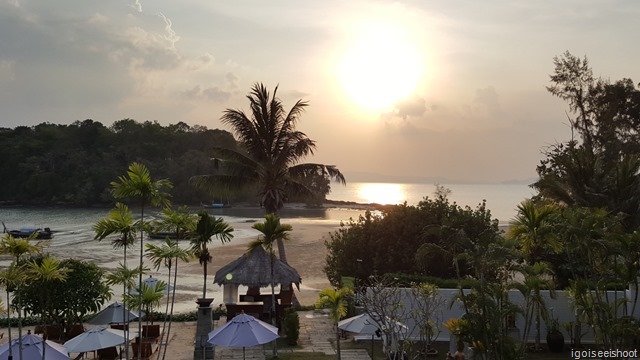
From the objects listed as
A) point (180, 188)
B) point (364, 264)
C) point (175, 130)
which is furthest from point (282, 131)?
point (175, 130)

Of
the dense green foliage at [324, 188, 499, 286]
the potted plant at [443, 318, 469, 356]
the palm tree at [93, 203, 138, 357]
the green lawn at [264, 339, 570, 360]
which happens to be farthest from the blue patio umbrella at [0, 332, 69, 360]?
the dense green foliage at [324, 188, 499, 286]

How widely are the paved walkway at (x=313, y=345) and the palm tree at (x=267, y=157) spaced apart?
5380 millimetres

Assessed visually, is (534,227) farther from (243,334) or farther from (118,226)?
(118,226)

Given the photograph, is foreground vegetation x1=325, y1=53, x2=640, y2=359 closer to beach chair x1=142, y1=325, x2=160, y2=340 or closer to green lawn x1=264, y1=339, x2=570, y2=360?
green lawn x1=264, y1=339, x2=570, y2=360

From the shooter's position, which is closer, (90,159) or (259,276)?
(259,276)

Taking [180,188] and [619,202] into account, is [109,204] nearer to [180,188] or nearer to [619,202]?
[180,188]

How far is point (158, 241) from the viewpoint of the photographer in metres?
63.8

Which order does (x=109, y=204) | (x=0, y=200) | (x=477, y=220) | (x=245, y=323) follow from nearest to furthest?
(x=245, y=323) < (x=477, y=220) < (x=109, y=204) < (x=0, y=200)

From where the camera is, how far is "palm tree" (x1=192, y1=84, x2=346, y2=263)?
95.1ft

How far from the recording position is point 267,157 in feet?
95.7

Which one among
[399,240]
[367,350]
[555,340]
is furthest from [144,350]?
[555,340]

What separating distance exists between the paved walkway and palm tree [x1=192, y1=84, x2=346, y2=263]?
5.38 m

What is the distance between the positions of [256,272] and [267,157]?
7.65 meters

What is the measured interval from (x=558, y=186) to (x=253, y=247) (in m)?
15.3
